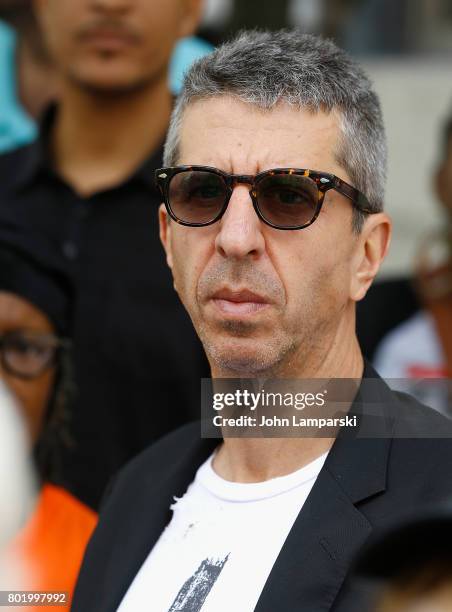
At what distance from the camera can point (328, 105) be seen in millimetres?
2240

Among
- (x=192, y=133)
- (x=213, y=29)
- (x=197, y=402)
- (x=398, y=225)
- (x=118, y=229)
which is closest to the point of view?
(x=192, y=133)

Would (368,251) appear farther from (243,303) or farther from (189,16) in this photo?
(189,16)

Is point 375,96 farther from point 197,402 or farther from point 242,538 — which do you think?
point 197,402

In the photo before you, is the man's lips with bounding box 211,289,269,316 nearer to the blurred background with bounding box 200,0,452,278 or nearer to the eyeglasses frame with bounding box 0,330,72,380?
the eyeglasses frame with bounding box 0,330,72,380

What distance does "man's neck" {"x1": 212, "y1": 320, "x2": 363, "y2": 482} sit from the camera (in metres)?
2.24

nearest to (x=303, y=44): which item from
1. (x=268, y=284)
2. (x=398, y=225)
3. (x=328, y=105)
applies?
(x=328, y=105)

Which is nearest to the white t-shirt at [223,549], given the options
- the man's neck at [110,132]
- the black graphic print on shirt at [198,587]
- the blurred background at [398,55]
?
the black graphic print on shirt at [198,587]

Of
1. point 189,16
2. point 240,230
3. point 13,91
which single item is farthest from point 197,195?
point 13,91

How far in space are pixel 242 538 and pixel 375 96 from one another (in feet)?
3.04

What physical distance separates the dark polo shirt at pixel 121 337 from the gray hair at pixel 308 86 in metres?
1.20

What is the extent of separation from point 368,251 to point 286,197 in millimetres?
260

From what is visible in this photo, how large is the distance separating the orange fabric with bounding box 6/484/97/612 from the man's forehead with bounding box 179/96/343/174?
3.56ft

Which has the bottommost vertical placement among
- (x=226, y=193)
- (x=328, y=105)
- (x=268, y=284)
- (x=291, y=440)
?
(x=291, y=440)

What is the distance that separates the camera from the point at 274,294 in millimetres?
2203
